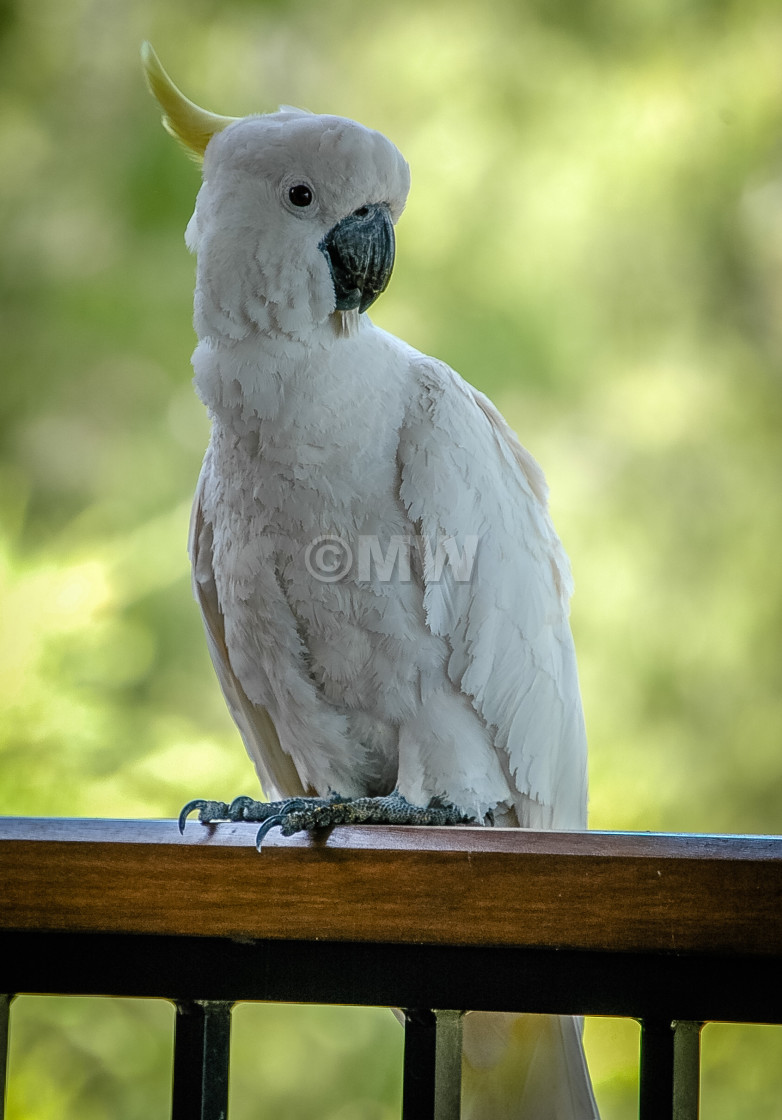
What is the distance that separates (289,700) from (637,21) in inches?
91.4

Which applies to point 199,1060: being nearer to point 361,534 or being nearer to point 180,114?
point 361,534

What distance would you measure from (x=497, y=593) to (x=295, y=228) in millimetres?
531

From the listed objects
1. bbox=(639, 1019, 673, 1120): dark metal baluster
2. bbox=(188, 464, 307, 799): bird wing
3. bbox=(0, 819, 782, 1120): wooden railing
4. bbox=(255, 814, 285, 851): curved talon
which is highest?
bbox=(188, 464, 307, 799): bird wing

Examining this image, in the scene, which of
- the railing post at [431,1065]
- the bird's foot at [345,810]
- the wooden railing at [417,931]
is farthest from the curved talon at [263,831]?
the bird's foot at [345,810]

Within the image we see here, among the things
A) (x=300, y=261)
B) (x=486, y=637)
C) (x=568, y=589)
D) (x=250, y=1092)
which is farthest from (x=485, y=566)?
(x=250, y=1092)

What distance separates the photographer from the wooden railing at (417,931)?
0.61 metres

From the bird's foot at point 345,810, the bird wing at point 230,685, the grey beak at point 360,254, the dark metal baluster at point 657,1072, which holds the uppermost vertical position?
the grey beak at point 360,254

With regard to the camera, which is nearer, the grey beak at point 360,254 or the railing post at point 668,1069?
the railing post at point 668,1069

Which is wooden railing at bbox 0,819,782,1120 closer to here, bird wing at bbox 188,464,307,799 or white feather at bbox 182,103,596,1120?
white feather at bbox 182,103,596,1120

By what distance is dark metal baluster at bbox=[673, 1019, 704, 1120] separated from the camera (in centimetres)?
62

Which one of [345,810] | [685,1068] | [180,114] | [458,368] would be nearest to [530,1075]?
[345,810]

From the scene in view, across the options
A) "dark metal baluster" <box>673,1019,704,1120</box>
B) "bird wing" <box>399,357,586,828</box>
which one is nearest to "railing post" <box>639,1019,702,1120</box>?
"dark metal baluster" <box>673,1019,704,1120</box>

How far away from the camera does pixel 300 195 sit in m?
1.21

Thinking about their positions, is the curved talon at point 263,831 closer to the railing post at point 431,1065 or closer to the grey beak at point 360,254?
the railing post at point 431,1065
